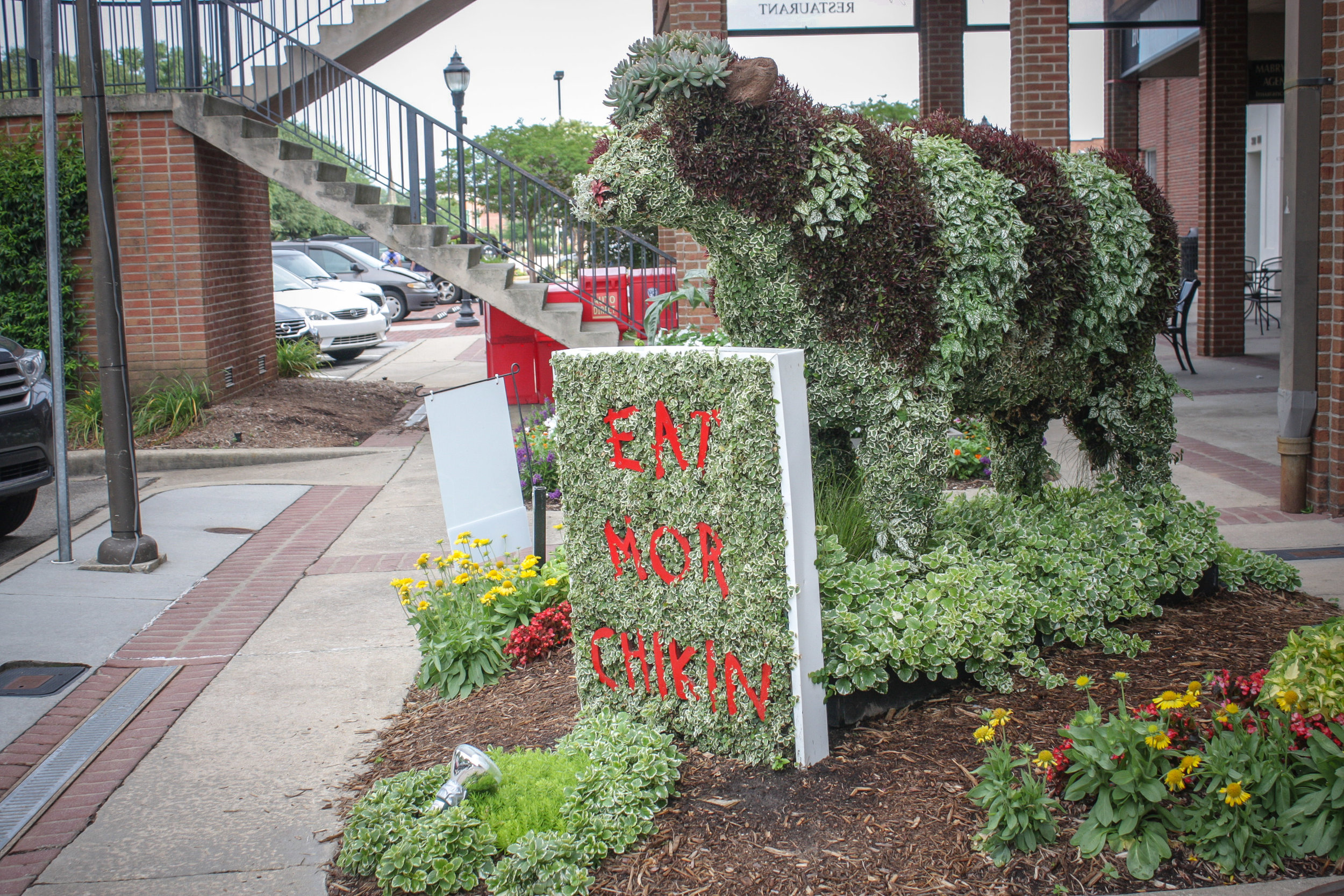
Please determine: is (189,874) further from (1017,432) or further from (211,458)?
(211,458)

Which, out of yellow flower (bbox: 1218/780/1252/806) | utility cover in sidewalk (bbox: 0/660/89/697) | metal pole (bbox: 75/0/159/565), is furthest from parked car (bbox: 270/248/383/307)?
yellow flower (bbox: 1218/780/1252/806)

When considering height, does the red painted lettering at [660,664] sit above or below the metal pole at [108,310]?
below

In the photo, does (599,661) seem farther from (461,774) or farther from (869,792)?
(869,792)

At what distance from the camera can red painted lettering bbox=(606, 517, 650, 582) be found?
12.1 ft

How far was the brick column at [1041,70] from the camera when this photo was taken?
9453 mm

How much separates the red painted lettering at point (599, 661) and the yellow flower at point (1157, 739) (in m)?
1.74

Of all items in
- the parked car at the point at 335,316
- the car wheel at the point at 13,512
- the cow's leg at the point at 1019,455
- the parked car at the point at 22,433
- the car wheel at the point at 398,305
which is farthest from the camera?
the car wheel at the point at 398,305

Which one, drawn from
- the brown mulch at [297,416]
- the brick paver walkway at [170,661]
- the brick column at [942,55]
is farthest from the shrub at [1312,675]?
the brick column at [942,55]

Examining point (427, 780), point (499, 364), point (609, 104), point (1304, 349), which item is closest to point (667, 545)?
point (427, 780)

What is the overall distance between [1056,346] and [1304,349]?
2908mm

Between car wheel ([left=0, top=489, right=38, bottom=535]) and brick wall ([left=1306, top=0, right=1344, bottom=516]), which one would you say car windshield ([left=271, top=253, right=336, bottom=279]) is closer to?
car wheel ([left=0, top=489, right=38, bottom=535])

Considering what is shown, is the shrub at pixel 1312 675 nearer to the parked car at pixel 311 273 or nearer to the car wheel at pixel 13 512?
Result: the car wheel at pixel 13 512

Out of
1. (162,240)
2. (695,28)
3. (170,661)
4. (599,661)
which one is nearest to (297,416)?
(162,240)

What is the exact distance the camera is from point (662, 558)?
3.63 m
